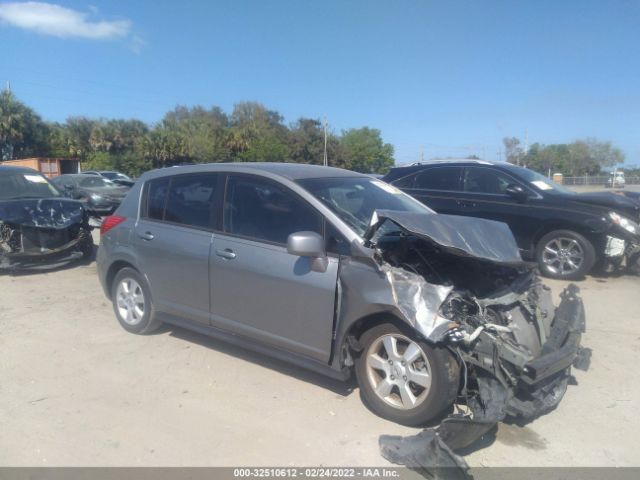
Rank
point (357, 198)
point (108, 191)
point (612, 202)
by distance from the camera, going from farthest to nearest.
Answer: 1. point (108, 191)
2. point (612, 202)
3. point (357, 198)

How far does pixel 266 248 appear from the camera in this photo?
13.2 ft

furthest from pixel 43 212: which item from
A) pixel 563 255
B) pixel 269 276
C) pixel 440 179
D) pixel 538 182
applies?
pixel 563 255

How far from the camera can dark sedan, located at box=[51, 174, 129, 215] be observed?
16.2 m

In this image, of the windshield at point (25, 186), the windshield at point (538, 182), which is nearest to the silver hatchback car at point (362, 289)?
the windshield at point (538, 182)

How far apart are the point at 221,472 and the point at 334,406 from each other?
3.52 ft

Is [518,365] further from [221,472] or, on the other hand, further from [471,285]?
[221,472]

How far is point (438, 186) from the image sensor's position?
868 cm

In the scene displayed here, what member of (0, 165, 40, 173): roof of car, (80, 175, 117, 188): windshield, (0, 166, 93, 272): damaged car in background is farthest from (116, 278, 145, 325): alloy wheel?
(80, 175, 117, 188): windshield

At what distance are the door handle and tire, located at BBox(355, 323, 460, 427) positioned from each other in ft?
4.43

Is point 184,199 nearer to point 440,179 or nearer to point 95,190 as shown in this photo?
point 440,179

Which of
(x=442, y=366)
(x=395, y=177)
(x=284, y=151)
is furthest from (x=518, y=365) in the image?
(x=284, y=151)

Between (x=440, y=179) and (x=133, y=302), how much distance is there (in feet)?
18.6

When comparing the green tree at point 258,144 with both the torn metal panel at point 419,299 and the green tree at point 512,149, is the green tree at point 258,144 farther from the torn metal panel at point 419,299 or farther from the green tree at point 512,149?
the torn metal panel at point 419,299

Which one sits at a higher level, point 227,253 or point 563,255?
point 227,253
